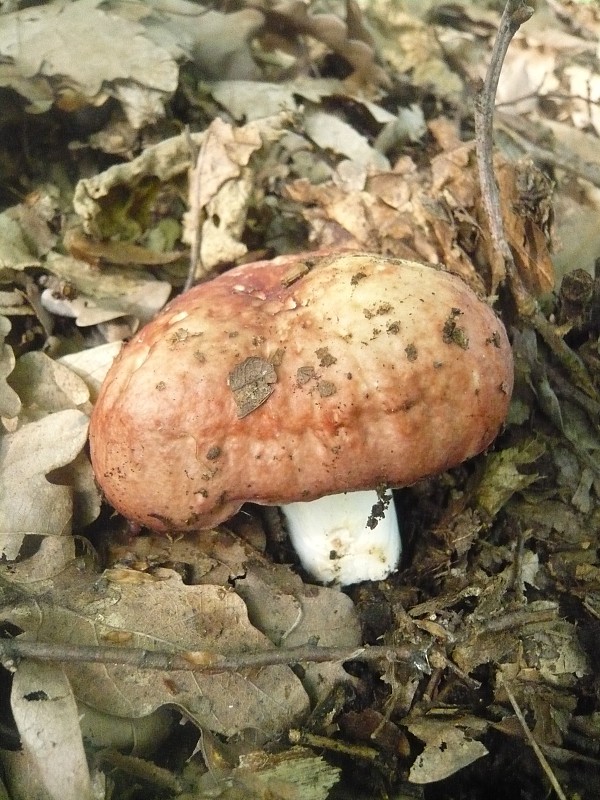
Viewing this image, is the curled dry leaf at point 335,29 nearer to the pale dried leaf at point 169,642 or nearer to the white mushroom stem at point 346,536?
the white mushroom stem at point 346,536

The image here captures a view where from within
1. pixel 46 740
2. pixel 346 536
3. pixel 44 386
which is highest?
pixel 44 386

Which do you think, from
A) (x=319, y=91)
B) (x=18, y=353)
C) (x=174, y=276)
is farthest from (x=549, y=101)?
(x=18, y=353)

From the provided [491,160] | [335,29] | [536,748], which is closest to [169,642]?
[536,748]

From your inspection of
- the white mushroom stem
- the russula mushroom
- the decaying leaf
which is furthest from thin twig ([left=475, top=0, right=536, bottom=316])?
the decaying leaf

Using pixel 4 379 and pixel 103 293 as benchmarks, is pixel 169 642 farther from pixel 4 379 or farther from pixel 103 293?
pixel 103 293

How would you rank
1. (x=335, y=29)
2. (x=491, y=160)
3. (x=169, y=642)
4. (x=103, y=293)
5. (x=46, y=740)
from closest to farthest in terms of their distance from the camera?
(x=46, y=740) → (x=169, y=642) → (x=491, y=160) → (x=103, y=293) → (x=335, y=29)

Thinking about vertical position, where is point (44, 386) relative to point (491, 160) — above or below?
below

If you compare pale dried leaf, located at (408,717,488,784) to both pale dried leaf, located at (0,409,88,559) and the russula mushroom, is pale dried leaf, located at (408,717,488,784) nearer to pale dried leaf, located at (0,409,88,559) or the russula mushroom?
the russula mushroom
